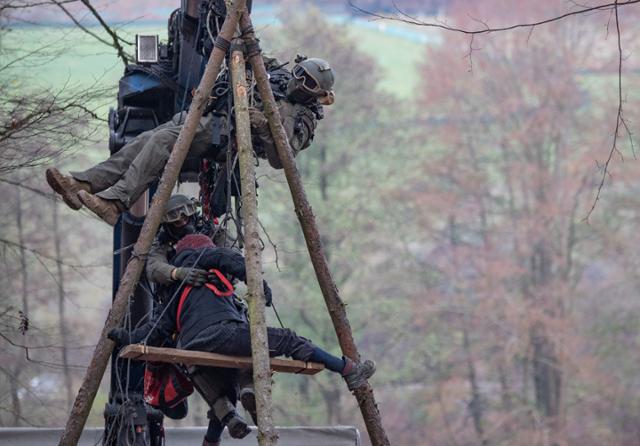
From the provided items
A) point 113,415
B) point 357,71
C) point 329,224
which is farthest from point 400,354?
point 113,415

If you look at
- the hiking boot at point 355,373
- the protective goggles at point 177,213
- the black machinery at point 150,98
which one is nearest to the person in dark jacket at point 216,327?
the hiking boot at point 355,373

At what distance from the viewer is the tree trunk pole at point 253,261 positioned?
7543mm

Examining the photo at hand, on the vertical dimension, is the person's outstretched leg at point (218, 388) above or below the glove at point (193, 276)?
below

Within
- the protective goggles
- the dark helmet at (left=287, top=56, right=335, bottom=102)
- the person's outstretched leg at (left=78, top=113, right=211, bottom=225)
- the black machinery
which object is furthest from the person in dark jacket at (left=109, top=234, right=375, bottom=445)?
the dark helmet at (left=287, top=56, right=335, bottom=102)

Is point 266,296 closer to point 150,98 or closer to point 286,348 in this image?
point 286,348

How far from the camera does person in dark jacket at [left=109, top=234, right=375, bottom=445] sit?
8.12 meters

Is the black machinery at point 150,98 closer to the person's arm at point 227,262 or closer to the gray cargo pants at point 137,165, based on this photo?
the gray cargo pants at point 137,165

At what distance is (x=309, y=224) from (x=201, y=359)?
1198mm

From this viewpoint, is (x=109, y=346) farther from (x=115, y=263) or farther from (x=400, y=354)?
(x=400, y=354)

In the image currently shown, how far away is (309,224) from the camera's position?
28.2 feet

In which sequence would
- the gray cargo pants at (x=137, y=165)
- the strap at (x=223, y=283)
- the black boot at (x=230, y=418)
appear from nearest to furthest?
the strap at (x=223, y=283)
the black boot at (x=230, y=418)
the gray cargo pants at (x=137, y=165)

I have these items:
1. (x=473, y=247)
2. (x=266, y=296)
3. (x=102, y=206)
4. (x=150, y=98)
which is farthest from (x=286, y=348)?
(x=473, y=247)

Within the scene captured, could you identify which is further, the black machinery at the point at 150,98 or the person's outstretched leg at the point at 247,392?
the black machinery at the point at 150,98

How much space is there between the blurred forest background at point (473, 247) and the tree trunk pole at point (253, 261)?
2074 centimetres
